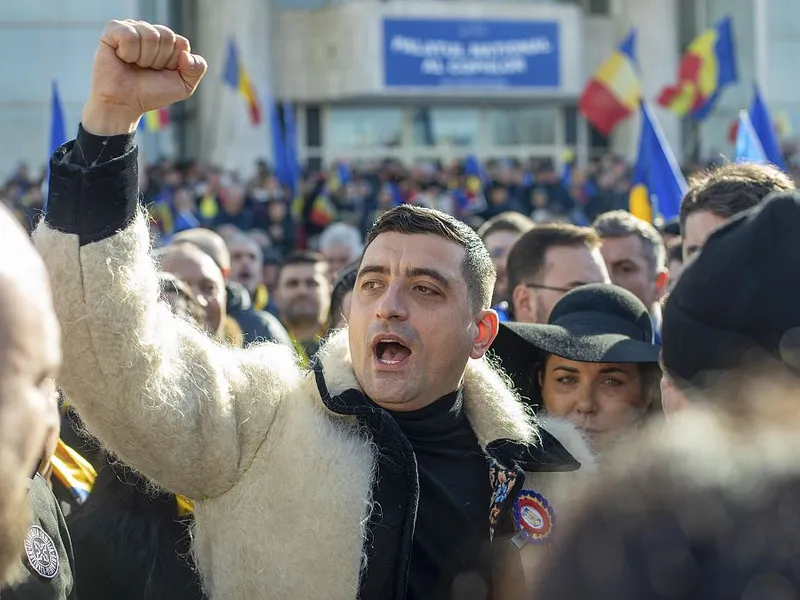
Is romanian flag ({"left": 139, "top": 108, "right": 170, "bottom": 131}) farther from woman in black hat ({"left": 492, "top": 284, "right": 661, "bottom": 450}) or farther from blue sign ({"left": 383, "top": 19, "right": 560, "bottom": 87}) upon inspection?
woman in black hat ({"left": 492, "top": 284, "right": 661, "bottom": 450})

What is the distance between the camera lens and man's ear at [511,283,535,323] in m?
4.93

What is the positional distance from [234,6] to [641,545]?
22.9m

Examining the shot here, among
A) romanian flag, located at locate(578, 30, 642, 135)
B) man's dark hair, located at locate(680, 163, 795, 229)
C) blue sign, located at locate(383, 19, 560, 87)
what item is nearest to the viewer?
man's dark hair, located at locate(680, 163, 795, 229)

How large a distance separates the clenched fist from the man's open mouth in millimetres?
783

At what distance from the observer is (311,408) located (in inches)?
105

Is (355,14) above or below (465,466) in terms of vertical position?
above

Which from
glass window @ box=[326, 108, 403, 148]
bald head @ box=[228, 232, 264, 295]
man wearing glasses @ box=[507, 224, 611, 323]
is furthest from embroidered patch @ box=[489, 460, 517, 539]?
glass window @ box=[326, 108, 403, 148]

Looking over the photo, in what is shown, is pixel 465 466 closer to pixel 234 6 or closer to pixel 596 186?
pixel 596 186

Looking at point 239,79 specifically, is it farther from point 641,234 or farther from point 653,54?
point 641,234

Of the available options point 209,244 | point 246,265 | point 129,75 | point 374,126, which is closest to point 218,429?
point 129,75

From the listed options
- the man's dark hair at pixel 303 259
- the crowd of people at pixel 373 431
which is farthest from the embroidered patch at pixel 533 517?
the man's dark hair at pixel 303 259

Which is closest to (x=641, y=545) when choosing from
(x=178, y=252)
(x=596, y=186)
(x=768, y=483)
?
(x=768, y=483)

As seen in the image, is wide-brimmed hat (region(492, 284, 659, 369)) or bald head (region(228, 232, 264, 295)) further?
bald head (region(228, 232, 264, 295))

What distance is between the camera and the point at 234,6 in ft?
75.8
